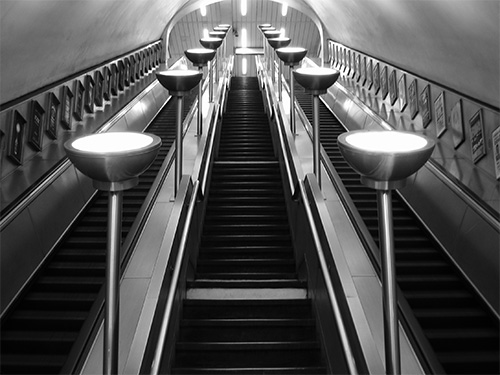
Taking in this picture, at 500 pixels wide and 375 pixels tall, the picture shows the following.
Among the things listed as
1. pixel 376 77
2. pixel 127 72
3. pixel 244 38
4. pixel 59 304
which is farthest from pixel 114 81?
pixel 244 38

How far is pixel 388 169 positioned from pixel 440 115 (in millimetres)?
6137

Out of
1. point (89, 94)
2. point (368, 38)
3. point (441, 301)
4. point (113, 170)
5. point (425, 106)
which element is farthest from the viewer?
point (368, 38)

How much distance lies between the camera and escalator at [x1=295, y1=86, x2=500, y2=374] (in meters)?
3.58

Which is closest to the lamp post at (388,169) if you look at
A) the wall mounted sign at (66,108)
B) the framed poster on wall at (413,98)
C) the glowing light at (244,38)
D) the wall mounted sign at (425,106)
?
the wall mounted sign at (425,106)

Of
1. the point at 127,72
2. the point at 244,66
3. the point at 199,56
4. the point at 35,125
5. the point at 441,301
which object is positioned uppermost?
the point at 199,56

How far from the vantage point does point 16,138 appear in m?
6.00

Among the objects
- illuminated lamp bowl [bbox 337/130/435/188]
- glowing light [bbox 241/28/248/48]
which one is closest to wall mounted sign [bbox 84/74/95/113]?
illuminated lamp bowl [bbox 337/130/435/188]

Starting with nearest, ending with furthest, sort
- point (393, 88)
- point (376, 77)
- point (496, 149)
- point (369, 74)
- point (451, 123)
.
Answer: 1. point (496, 149)
2. point (451, 123)
3. point (393, 88)
4. point (376, 77)
5. point (369, 74)

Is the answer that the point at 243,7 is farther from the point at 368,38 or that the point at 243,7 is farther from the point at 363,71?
the point at 368,38

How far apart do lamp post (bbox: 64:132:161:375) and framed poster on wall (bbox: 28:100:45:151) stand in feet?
15.6

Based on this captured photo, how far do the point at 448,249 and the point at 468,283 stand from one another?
0.64 m

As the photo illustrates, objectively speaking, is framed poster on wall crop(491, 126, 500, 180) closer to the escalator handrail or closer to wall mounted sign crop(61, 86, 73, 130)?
the escalator handrail

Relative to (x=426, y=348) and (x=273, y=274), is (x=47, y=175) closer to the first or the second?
(x=273, y=274)

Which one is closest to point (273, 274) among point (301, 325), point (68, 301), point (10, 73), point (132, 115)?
point (301, 325)
